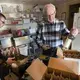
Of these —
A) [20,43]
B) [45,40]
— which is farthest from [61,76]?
[20,43]

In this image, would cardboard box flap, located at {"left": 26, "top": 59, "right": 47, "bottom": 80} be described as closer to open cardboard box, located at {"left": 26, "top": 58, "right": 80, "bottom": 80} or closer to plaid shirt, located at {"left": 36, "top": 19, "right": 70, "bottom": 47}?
open cardboard box, located at {"left": 26, "top": 58, "right": 80, "bottom": 80}

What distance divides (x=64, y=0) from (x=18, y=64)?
402cm

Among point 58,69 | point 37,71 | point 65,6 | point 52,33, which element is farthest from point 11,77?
point 65,6

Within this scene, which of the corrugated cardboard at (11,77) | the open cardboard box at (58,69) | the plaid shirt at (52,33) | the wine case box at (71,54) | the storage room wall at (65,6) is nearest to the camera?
the open cardboard box at (58,69)

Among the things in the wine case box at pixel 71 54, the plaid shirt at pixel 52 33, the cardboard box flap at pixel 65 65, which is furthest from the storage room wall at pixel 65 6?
the cardboard box flap at pixel 65 65

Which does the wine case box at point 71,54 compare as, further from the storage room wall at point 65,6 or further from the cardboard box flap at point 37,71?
the storage room wall at point 65,6

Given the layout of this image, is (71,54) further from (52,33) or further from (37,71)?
(52,33)

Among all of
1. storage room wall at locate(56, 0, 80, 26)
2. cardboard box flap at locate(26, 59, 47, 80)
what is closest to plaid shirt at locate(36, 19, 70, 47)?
cardboard box flap at locate(26, 59, 47, 80)

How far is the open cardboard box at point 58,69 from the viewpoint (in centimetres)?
96

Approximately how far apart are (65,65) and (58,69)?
0.06 meters

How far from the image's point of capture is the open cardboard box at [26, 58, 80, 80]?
0.96 m

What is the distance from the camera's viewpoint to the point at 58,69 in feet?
3.31

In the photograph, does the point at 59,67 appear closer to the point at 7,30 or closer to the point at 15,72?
the point at 15,72

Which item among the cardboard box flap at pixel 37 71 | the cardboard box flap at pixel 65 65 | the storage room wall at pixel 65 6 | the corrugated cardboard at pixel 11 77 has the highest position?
the storage room wall at pixel 65 6
